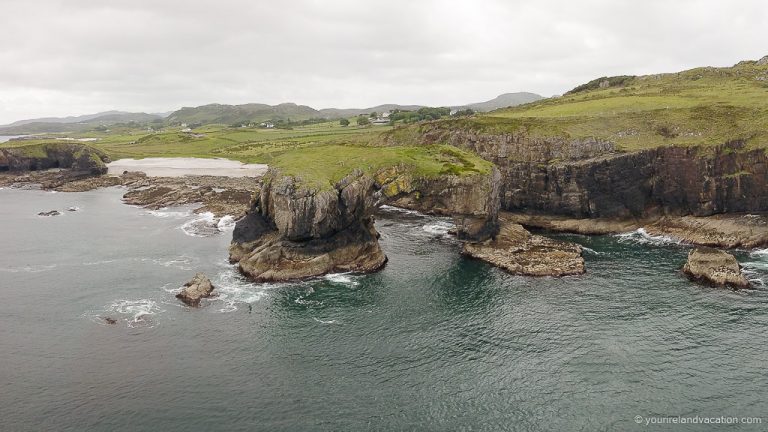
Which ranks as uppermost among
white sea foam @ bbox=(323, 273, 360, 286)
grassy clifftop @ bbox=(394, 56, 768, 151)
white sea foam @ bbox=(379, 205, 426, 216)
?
grassy clifftop @ bbox=(394, 56, 768, 151)

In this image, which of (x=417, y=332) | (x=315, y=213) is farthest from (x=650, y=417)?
(x=315, y=213)

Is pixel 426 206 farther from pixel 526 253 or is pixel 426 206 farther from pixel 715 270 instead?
pixel 715 270

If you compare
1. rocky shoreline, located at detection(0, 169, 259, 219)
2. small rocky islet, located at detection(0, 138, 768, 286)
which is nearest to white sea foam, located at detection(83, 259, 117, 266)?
small rocky islet, located at detection(0, 138, 768, 286)

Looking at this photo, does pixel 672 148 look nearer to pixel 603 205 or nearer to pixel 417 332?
pixel 603 205

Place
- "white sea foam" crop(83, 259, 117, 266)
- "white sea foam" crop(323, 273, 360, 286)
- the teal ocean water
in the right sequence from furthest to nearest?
"white sea foam" crop(83, 259, 117, 266)
"white sea foam" crop(323, 273, 360, 286)
the teal ocean water

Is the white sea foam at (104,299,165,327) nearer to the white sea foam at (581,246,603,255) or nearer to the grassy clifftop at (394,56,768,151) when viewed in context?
the white sea foam at (581,246,603,255)

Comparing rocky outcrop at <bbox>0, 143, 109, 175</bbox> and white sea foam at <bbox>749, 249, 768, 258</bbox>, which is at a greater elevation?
rocky outcrop at <bbox>0, 143, 109, 175</bbox>

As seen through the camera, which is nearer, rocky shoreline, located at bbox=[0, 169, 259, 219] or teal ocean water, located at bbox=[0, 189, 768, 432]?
teal ocean water, located at bbox=[0, 189, 768, 432]
